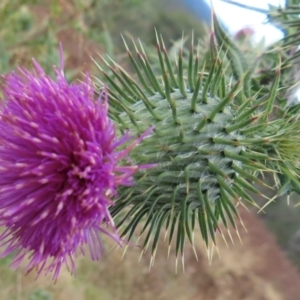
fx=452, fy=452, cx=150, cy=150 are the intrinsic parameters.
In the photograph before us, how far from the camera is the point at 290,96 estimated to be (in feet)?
10.6

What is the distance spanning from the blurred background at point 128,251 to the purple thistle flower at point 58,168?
1.70 metres

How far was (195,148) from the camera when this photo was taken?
2.49 meters

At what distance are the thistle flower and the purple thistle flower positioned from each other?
0.91 ft

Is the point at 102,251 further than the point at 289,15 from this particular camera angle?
No

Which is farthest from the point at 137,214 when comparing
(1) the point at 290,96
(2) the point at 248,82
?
(1) the point at 290,96

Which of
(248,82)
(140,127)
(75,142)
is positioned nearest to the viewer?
(75,142)

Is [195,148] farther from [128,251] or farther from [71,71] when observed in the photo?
[128,251]

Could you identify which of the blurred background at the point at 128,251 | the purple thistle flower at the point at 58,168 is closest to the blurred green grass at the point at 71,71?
the blurred background at the point at 128,251

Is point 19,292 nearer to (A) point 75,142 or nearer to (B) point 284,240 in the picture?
(A) point 75,142

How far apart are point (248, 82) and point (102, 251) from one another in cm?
143

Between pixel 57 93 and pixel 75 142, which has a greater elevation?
pixel 57 93

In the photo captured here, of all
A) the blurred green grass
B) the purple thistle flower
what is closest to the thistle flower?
the purple thistle flower

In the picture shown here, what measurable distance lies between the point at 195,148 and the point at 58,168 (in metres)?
0.80

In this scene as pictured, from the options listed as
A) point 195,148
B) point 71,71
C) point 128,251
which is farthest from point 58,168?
point 128,251
